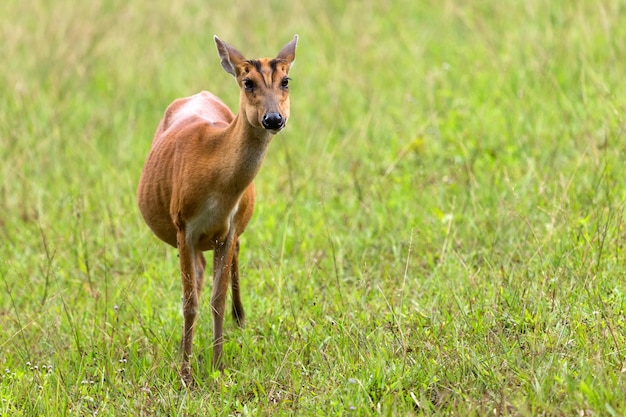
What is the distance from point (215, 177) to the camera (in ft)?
17.5

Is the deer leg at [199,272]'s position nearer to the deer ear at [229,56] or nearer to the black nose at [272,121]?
the deer ear at [229,56]

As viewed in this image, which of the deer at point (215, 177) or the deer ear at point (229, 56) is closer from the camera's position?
the deer at point (215, 177)

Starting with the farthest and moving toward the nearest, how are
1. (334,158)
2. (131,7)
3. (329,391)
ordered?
1. (131,7)
2. (334,158)
3. (329,391)

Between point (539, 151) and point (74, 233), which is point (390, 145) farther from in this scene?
point (74, 233)

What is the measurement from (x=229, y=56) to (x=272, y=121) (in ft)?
1.96

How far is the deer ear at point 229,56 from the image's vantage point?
529cm

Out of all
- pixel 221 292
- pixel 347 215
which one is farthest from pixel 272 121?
pixel 347 215

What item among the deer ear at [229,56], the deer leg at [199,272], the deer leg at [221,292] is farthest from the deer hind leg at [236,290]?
the deer ear at [229,56]

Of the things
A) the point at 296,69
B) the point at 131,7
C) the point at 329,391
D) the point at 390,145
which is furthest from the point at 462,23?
the point at 329,391

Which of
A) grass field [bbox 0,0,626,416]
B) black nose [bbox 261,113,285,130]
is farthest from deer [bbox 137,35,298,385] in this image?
grass field [bbox 0,0,626,416]

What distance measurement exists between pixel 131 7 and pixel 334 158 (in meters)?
4.51

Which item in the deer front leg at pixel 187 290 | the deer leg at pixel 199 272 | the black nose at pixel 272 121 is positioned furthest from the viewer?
the deer leg at pixel 199 272

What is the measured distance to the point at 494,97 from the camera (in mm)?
8977

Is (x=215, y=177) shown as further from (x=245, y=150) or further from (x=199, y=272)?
(x=199, y=272)
